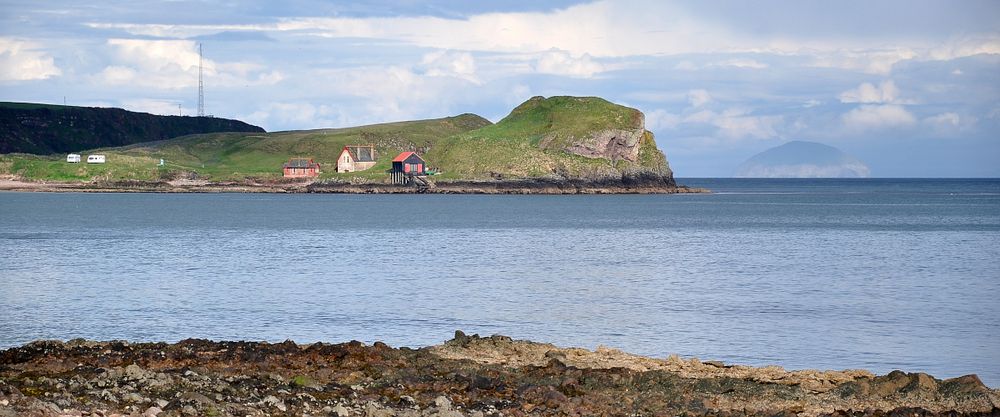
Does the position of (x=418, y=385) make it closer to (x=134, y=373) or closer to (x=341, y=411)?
(x=341, y=411)

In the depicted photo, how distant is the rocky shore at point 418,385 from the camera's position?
55.9 feet

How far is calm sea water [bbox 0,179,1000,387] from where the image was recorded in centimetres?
3080

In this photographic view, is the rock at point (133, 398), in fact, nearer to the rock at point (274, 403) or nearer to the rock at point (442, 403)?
the rock at point (274, 403)

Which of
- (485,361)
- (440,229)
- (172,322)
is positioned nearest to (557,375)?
(485,361)

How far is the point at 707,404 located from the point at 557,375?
11.0 ft

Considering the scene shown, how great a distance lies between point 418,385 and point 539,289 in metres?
25.0

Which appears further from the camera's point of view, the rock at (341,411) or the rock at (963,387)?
the rock at (963,387)

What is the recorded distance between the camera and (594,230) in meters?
95.6

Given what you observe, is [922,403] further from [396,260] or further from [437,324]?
[396,260]

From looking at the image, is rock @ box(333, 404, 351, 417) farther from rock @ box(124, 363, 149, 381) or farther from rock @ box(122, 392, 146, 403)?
rock @ box(124, 363, 149, 381)

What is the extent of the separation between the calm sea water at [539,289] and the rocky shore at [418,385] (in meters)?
5.54

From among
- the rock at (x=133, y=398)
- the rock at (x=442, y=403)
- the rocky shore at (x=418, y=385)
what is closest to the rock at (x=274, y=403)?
the rocky shore at (x=418, y=385)

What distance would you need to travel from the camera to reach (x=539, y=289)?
1756 inches

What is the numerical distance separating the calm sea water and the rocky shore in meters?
5.54
